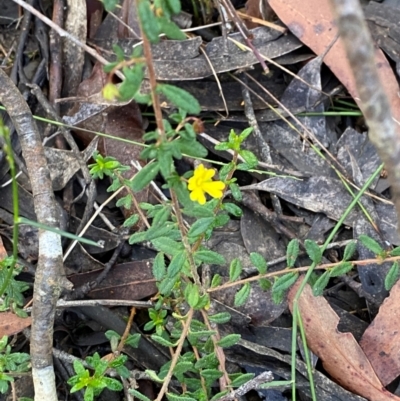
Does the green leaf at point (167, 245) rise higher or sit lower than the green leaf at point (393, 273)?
higher

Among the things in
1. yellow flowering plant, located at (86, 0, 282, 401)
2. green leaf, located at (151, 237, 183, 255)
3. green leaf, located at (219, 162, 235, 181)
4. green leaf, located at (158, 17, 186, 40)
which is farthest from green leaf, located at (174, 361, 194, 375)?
green leaf, located at (158, 17, 186, 40)

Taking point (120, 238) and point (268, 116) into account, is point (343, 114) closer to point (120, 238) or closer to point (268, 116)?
point (268, 116)

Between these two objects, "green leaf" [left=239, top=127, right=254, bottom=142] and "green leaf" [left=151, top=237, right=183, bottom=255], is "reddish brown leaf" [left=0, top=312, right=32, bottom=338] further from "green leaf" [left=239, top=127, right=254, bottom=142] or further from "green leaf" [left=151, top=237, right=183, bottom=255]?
"green leaf" [left=239, top=127, right=254, bottom=142]

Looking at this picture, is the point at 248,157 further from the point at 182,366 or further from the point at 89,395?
the point at 89,395

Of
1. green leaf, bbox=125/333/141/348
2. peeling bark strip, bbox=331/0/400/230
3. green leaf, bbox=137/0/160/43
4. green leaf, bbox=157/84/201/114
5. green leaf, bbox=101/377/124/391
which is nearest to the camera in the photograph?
peeling bark strip, bbox=331/0/400/230

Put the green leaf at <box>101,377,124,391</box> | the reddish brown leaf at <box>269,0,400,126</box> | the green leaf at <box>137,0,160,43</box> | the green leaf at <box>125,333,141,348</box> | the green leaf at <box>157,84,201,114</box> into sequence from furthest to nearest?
the reddish brown leaf at <box>269,0,400,126</box>
the green leaf at <box>125,333,141,348</box>
the green leaf at <box>101,377,124,391</box>
the green leaf at <box>157,84,201,114</box>
the green leaf at <box>137,0,160,43</box>

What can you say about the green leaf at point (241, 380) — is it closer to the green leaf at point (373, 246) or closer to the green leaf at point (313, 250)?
the green leaf at point (313, 250)

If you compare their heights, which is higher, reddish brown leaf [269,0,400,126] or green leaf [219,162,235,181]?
reddish brown leaf [269,0,400,126]

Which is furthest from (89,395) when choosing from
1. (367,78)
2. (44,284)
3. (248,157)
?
(367,78)

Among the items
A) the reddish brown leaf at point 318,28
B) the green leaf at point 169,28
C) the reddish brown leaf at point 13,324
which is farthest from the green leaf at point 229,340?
the reddish brown leaf at point 318,28
